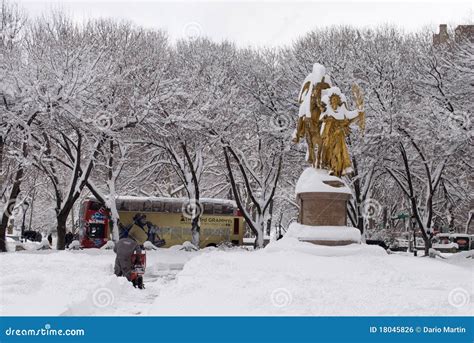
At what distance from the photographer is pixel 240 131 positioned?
103ft

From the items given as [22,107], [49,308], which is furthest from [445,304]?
[22,107]

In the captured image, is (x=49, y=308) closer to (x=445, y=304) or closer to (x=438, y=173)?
(x=445, y=304)

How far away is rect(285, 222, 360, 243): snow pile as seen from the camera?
16.4 meters

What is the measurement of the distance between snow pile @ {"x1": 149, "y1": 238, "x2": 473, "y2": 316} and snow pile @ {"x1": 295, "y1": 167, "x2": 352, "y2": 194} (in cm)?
172

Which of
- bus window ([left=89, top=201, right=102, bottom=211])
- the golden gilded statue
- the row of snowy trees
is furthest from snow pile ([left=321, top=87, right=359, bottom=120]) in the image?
bus window ([left=89, top=201, right=102, bottom=211])

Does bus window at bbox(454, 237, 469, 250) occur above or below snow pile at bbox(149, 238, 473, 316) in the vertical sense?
below

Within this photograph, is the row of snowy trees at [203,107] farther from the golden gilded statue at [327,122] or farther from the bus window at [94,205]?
the golden gilded statue at [327,122]

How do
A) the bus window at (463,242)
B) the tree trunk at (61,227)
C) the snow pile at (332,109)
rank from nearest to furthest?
the snow pile at (332,109) → the tree trunk at (61,227) → the bus window at (463,242)

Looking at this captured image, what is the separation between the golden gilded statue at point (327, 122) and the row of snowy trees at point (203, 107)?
22.5 ft

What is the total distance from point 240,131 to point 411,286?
827 inches

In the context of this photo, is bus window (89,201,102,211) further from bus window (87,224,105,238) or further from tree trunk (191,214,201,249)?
tree trunk (191,214,201,249)

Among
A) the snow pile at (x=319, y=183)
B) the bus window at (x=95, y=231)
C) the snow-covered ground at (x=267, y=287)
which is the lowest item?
the bus window at (x=95, y=231)

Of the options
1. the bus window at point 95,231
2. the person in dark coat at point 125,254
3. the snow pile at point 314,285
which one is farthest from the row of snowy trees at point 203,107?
the snow pile at point 314,285

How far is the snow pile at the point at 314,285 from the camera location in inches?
330
